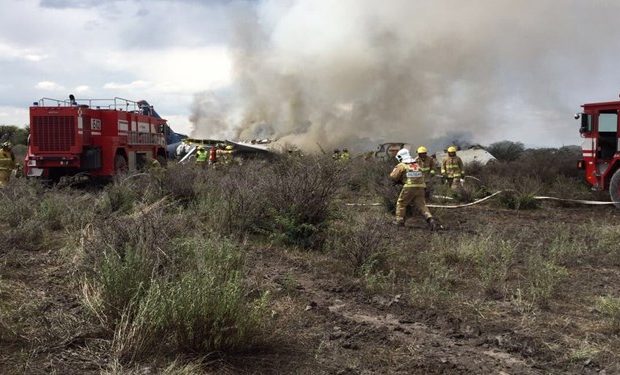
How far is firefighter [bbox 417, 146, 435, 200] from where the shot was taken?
1262 centimetres

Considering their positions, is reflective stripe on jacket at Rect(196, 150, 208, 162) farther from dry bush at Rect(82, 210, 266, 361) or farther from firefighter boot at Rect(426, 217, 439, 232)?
dry bush at Rect(82, 210, 266, 361)

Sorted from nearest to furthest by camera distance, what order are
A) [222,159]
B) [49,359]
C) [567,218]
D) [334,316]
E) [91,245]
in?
[49,359]
[334,316]
[91,245]
[567,218]
[222,159]

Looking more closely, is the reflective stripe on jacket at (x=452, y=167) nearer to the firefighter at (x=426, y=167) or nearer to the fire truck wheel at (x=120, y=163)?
the firefighter at (x=426, y=167)

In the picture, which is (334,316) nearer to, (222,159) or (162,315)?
(162,315)

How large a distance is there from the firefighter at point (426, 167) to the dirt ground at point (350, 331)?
6284 millimetres

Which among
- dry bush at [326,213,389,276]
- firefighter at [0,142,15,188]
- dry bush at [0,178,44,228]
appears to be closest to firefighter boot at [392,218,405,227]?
dry bush at [326,213,389,276]

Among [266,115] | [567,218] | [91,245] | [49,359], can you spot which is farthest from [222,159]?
[266,115]

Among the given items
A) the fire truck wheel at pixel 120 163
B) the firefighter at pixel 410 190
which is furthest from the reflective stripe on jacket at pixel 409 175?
the fire truck wheel at pixel 120 163

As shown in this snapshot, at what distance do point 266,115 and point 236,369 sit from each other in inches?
1884

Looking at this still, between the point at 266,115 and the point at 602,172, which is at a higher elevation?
the point at 266,115

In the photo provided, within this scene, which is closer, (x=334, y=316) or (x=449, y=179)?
(x=334, y=316)

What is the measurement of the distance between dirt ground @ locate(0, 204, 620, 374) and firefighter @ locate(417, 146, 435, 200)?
6284mm

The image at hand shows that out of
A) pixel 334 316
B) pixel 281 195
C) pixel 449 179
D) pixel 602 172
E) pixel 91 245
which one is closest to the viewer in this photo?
pixel 334 316

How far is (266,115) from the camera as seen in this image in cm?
5053
